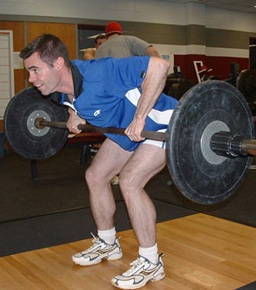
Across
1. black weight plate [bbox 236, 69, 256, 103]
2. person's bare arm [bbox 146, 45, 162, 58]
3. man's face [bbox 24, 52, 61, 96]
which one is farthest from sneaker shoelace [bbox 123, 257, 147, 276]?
black weight plate [bbox 236, 69, 256, 103]

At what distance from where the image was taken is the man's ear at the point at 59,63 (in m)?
1.88

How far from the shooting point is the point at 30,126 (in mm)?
2762

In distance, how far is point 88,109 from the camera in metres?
1.93

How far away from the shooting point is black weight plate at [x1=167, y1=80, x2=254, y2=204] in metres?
1.56

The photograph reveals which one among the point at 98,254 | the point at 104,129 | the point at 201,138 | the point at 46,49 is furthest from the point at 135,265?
the point at 46,49

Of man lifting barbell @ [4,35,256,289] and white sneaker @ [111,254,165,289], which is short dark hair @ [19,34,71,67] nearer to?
man lifting barbell @ [4,35,256,289]

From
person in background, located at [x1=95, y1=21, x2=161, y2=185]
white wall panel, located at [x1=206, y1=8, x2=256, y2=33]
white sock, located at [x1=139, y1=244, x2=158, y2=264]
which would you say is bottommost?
white sock, located at [x1=139, y1=244, x2=158, y2=264]

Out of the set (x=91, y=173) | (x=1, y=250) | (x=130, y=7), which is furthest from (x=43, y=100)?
(x=130, y=7)

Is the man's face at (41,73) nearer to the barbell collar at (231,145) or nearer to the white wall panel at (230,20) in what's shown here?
the barbell collar at (231,145)

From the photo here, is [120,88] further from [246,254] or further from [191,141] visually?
[246,254]

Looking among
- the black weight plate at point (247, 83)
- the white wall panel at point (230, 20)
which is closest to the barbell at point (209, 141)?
the black weight plate at point (247, 83)

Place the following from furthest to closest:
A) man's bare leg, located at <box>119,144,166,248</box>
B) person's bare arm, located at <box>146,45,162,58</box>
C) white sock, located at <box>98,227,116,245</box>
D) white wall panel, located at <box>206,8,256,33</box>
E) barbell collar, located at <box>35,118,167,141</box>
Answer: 1. white wall panel, located at <box>206,8,256,33</box>
2. person's bare arm, located at <box>146,45,162,58</box>
3. white sock, located at <box>98,227,116,245</box>
4. man's bare leg, located at <box>119,144,166,248</box>
5. barbell collar, located at <box>35,118,167,141</box>

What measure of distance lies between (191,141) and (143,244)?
0.68 metres

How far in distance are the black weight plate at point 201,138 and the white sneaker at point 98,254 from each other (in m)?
0.85
